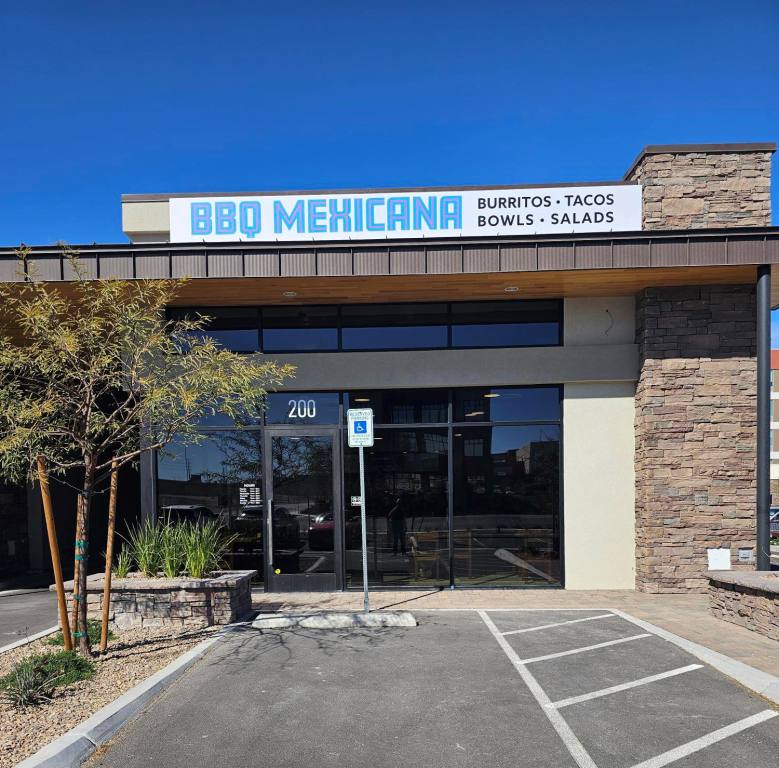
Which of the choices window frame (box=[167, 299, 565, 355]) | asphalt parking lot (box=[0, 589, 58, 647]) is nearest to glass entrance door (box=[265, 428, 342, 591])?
window frame (box=[167, 299, 565, 355])

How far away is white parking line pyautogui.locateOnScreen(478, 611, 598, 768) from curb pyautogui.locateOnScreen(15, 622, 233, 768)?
10.7 feet

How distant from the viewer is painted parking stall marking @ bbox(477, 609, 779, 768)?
14.6ft

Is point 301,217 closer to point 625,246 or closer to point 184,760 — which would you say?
point 625,246

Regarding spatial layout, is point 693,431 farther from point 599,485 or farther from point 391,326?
point 391,326

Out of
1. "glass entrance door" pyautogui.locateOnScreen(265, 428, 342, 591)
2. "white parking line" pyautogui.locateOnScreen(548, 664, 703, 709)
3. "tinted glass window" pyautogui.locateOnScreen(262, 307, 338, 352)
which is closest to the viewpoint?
"white parking line" pyautogui.locateOnScreen(548, 664, 703, 709)

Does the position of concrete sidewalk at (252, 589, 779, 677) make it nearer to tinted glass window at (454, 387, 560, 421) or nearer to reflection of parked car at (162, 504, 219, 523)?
reflection of parked car at (162, 504, 219, 523)

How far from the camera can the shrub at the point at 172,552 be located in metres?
7.78

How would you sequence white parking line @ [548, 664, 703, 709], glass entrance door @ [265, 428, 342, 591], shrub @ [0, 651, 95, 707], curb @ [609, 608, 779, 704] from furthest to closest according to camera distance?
glass entrance door @ [265, 428, 342, 591] → curb @ [609, 608, 779, 704] → white parking line @ [548, 664, 703, 709] → shrub @ [0, 651, 95, 707]

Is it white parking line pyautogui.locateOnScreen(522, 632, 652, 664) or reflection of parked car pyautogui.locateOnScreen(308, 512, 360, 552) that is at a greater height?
reflection of parked car pyautogui.locateOnScreen(308, 512, 360, 552)

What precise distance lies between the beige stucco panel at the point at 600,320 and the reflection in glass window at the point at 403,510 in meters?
2.73

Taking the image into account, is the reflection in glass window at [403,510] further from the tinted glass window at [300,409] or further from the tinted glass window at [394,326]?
the tinted glass window at [394,326]

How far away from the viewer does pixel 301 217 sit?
10.5 m

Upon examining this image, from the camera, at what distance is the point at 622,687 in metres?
5.70

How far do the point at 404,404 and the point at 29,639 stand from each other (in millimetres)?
6044
